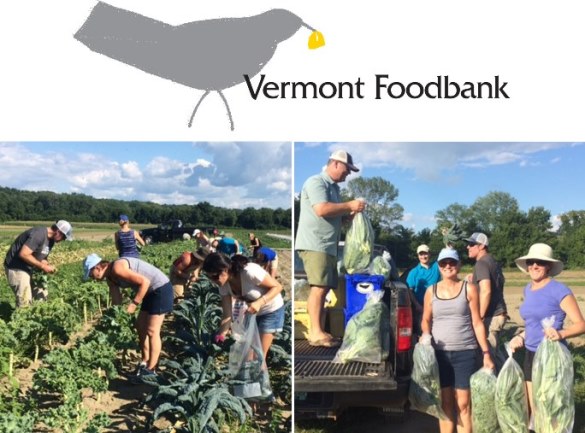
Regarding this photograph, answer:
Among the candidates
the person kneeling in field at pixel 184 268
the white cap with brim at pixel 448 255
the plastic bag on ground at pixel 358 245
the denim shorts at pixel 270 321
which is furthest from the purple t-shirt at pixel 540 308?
the person kneeling in field at pixel 184 268

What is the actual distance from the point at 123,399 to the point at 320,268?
1.95 meters

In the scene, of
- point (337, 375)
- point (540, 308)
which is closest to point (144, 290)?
point (337, 375)

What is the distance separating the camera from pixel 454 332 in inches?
128

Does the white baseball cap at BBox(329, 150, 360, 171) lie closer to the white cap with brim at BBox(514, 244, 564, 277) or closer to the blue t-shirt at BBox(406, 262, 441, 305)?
the blue t-shirt at BBox(406, 262, 441, 305)

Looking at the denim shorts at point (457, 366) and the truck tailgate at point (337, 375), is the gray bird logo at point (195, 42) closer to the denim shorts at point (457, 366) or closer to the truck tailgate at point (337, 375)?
the truck tailgate at point (337, 375)

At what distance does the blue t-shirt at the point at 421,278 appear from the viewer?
11.5 ft

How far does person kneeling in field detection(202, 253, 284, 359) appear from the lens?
369 centimetres

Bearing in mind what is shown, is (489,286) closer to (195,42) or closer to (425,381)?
(425,381)

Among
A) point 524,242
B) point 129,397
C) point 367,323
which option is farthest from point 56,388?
point 524,242

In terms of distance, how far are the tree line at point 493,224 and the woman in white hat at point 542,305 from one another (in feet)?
0.28

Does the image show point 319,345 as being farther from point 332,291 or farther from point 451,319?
point 451,319

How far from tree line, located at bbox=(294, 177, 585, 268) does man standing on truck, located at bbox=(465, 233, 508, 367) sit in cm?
5

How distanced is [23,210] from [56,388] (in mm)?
1307

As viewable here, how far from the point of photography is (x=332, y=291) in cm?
365
